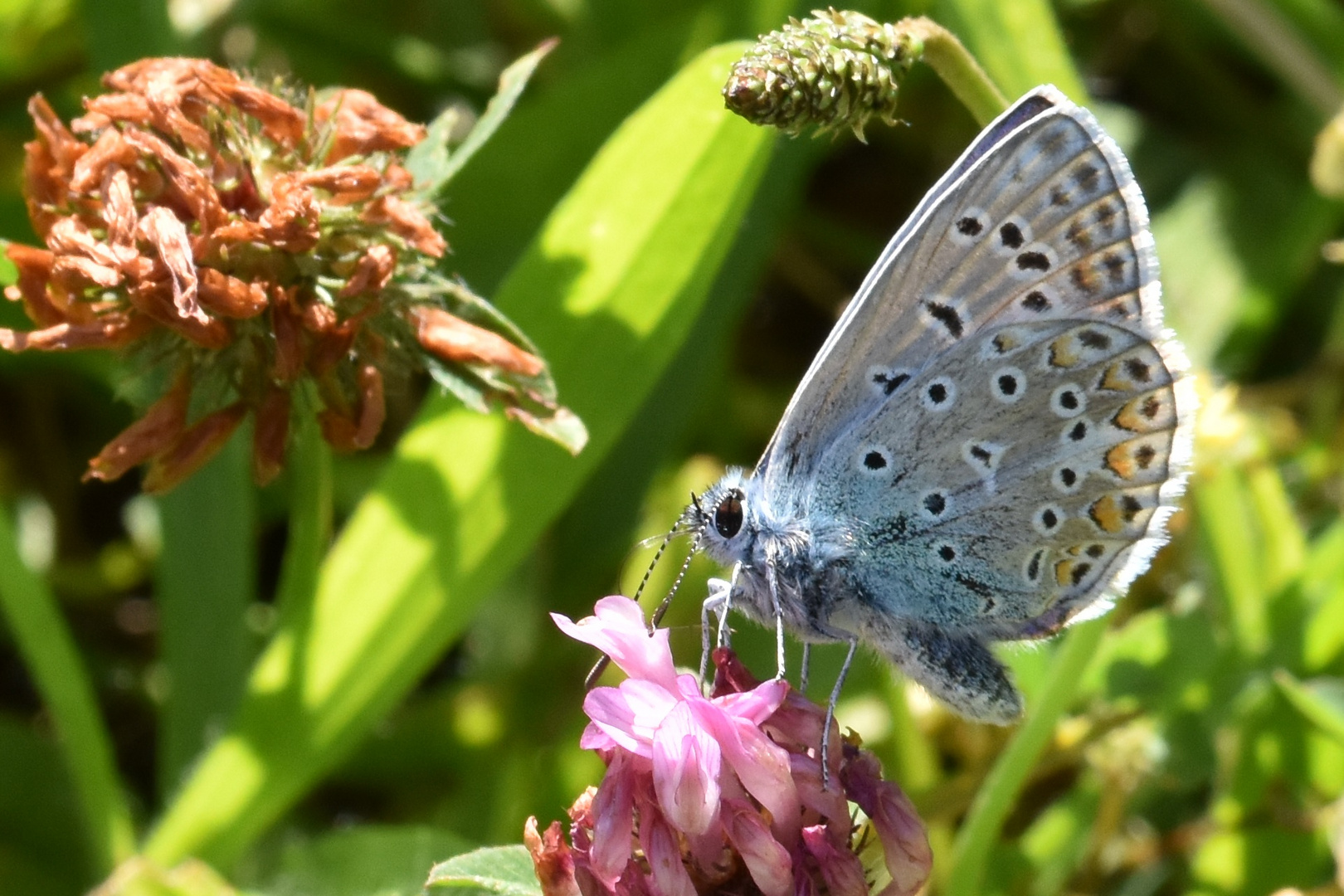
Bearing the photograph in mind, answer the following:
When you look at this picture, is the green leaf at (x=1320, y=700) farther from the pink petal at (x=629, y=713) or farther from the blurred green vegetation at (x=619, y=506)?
the pink petal at (x=629, y=713)

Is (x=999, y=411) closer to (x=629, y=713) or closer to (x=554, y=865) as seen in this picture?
(x=629, y=713)

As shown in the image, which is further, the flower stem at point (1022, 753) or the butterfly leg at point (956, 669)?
the flower stem at point (1022, 753)

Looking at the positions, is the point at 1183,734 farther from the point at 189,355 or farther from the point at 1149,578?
the point at 189,355

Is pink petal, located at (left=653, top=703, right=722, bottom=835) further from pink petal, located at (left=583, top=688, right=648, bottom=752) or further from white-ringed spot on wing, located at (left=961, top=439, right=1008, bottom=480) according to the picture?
white-ringed spot on wing, located at (left=961, top=439, right=1008, bottom=480)

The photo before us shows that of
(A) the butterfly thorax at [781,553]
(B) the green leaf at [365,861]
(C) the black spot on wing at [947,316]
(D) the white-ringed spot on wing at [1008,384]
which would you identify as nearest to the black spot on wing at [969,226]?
(C) the black spot on wing at [947,316]

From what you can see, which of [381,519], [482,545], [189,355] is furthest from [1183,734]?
[189,355]
